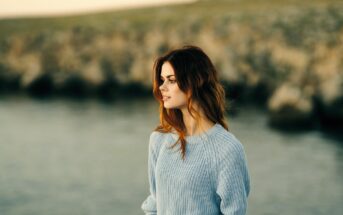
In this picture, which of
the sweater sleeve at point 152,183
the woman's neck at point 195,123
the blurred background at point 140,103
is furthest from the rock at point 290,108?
the woman's neck at point 195,123

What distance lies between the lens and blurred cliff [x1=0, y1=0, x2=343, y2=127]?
74.5 ft

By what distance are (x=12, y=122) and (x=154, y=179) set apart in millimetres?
18355

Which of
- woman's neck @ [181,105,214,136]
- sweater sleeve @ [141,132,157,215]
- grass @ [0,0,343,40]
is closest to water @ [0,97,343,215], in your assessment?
sweater sleeve @ [141,132,157,215]

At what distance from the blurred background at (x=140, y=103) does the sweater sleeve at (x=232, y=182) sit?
0.80m

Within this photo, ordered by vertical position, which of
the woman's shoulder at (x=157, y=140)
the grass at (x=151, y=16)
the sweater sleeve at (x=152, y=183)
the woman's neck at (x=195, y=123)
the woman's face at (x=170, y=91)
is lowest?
the sweater sleeve at (x=152, y=183)

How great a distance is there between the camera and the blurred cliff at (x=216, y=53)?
894 inches

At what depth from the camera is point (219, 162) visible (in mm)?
2572

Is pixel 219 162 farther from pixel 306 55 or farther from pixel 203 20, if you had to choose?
pixel 203 20

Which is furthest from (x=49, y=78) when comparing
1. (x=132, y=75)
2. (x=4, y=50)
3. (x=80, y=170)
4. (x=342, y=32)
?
(x=80, y=170)

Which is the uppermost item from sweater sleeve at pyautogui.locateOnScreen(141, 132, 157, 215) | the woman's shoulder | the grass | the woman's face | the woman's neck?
the grass

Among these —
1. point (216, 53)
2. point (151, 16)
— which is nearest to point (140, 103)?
point (216, 53)

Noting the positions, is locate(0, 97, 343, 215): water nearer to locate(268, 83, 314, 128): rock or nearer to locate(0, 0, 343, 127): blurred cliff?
locate(268, 83, 314, 128): rock

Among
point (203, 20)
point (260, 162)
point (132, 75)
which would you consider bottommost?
point (260, 162)

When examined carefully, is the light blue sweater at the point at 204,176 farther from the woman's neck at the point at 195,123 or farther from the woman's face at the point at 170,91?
the woman's face at the point at 170,91
